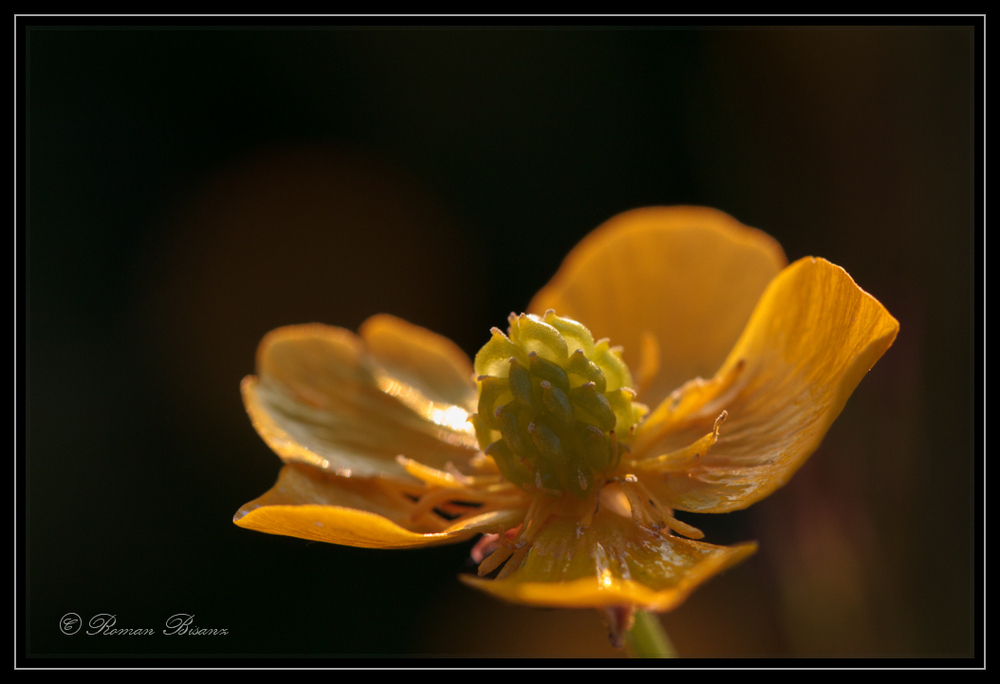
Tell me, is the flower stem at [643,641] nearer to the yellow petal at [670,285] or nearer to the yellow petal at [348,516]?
the yellow petal at [348,516]

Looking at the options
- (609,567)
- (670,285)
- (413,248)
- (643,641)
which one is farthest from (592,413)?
(413,248)

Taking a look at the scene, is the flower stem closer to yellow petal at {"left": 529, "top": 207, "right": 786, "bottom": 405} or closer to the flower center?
the flower center

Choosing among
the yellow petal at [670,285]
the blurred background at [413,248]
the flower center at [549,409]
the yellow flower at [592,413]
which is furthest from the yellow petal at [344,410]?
the blurred background at [413,248]

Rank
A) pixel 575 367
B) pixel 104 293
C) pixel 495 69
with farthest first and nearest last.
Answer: pixel 495 69
pixel 104 293
pixel 575 367

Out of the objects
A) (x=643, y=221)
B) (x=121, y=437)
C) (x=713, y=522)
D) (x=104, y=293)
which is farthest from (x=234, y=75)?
(x=713, y=522)

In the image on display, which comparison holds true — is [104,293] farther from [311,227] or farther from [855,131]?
[855,131]
